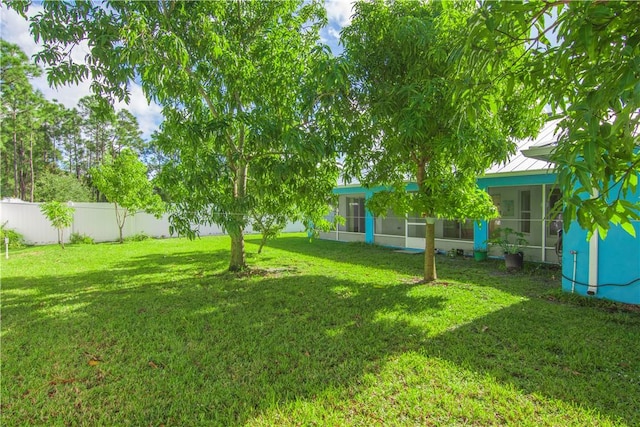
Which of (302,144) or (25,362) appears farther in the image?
(302,144)

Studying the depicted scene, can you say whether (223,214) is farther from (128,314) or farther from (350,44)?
(350,44)

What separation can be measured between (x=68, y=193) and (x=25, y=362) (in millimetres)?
25655

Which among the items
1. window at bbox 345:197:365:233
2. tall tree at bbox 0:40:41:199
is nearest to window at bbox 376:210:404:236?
window at bbox 345:197:365:233

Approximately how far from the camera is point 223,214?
18.8 feet

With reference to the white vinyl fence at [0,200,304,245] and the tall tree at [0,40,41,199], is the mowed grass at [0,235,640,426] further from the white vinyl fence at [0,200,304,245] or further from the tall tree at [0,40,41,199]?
the tall tree at [0,40,41,199]

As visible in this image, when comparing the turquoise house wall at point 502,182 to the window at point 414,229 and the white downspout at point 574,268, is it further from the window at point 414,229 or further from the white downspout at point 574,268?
the white downspout at point 574,268

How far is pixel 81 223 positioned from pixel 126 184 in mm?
2867

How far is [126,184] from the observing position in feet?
48.1

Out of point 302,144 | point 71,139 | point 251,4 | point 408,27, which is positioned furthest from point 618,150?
point 71,139

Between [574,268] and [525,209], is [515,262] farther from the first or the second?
[525,209]

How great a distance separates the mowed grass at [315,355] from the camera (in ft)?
8.01

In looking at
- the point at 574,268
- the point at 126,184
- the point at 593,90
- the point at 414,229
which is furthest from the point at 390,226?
the point at 593,90

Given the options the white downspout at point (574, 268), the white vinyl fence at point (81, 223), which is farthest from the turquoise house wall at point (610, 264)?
the white vinyl fence at point (81, 223)

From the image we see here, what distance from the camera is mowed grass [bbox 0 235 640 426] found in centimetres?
244
